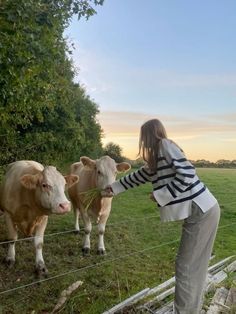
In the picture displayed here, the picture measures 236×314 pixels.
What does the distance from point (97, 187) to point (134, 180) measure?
2134mm

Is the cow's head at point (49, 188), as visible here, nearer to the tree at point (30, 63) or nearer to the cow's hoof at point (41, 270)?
the cow's hoof at point (41, 270)

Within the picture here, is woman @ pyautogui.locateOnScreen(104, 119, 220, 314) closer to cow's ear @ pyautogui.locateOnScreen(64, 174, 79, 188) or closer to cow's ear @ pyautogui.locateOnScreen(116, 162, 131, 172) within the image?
cow's ear @ pyautogui.locateOnScreen(64, 174, 79, 188)

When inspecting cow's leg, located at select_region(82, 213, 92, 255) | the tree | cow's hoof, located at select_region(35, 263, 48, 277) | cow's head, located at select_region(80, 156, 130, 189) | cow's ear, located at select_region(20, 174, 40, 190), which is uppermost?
the tree

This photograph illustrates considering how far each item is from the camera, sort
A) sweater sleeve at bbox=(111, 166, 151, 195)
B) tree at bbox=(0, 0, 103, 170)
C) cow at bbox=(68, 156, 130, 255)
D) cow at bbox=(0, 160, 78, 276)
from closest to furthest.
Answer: sweater sleeve at bbox=(111, 166, 151, 195), tree at bbox=(0, 0, 103, 170), cow at bbox=(0, 160, 78, 276), cow at bbox=(68, 156, 130, 255)

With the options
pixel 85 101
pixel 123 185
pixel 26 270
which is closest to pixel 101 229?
pixel 26 270

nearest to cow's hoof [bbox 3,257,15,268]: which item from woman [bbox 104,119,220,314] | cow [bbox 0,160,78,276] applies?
cow [bbox 0,160,78,276]

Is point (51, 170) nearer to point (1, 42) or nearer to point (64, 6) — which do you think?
point (1, 42)

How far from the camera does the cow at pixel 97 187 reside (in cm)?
663

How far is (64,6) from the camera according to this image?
808cm

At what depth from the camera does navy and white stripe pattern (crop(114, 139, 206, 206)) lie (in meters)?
3.82

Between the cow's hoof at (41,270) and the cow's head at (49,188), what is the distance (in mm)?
1014

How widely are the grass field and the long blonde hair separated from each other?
5.11ft

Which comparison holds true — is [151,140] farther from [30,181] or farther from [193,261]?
[30,181]

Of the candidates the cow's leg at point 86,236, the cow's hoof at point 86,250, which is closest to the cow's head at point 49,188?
the cow's leg at point 86,236
